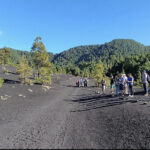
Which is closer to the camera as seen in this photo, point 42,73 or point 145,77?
point 145,77

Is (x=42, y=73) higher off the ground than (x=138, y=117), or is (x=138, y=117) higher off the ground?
(x=42, y=73)

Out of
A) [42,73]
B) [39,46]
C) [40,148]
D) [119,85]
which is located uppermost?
[39,46]

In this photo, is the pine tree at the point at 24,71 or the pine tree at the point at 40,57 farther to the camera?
the pine tree at the point at 40,57

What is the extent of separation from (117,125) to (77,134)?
6.02ft

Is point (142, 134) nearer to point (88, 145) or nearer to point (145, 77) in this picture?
point (88, 145)

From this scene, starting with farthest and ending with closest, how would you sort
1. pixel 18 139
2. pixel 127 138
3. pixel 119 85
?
pixel 119 85, pixel 18 139, pixel 127 138

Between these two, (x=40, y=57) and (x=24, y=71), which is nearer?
(x=24, y=71)

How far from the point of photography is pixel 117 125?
6.21 meters

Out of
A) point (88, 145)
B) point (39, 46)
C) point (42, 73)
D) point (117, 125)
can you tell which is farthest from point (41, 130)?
point (39, 46)

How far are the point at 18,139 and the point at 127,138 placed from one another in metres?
A: 3.96

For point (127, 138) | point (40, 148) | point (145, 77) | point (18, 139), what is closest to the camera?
point (40, 148)

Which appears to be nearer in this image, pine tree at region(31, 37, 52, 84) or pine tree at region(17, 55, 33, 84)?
pine tree at region(17, 55, 33, 84)

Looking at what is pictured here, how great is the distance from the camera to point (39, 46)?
28.1 metres

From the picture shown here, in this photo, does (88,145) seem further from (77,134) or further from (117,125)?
(117,125)
